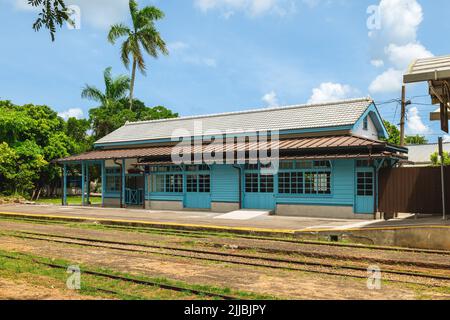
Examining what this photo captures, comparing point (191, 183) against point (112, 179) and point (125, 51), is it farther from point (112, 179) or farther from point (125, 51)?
point (125, 51)

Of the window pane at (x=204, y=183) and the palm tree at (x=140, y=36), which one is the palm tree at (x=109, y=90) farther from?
the window pane at (x=204, y=183)

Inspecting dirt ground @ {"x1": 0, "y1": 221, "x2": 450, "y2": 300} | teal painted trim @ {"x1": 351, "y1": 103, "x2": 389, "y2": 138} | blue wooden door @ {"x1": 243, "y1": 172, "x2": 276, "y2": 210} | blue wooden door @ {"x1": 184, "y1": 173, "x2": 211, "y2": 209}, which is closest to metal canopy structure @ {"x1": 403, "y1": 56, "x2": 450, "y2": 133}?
dirt ground @ {"x1": 0, "y1": 221, "x2": 450, "y2": 300}

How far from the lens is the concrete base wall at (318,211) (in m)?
20.2

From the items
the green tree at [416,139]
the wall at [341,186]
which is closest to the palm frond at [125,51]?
the wall at [341,186]

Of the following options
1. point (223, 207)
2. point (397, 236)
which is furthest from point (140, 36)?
point (397, 236)

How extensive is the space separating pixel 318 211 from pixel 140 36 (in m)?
28.6

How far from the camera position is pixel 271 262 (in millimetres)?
11117

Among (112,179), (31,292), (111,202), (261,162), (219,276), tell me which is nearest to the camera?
(31,292)

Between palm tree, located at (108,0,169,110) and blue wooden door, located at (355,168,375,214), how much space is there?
2777 cm

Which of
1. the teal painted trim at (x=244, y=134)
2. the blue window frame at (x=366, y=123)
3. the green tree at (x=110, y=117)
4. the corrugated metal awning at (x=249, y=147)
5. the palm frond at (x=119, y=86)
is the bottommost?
the corrugated metal awning at (x=249, y=147)

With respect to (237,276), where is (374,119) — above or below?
above

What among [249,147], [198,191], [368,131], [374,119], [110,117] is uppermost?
[110,117]

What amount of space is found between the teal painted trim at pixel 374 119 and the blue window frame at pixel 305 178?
284cm
